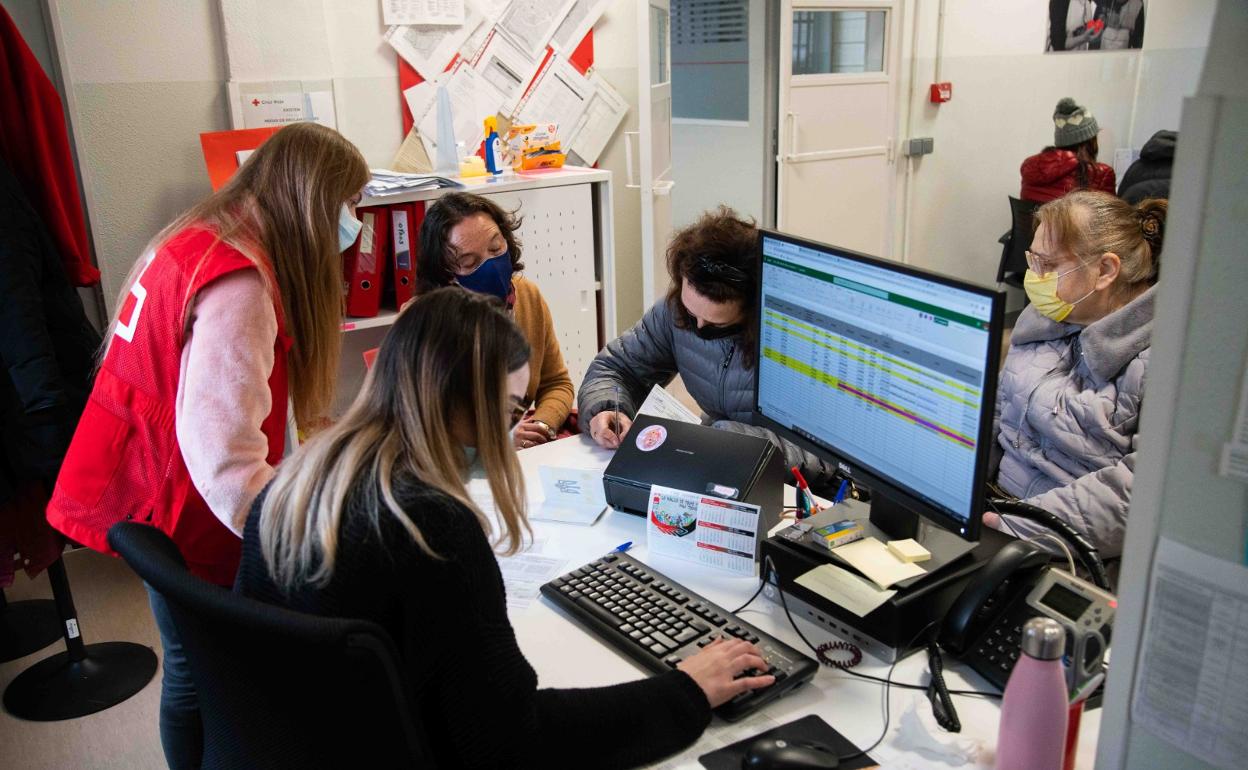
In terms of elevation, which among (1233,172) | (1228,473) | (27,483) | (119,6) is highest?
(119,6)

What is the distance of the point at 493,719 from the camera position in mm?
1043

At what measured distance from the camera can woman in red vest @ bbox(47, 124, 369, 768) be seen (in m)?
1.47

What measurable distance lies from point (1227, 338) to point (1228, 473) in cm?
11

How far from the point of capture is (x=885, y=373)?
130 centimetres

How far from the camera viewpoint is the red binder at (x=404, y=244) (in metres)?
2.97

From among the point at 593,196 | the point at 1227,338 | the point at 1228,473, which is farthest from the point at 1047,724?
the point at 593,196

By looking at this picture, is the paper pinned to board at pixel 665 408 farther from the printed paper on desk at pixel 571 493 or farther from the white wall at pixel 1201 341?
the white wall at pixel 1201 341

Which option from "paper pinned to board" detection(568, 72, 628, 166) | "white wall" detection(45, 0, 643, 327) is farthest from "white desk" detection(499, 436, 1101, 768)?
"paper pinned to board" detection(568, 72, 628, 166)

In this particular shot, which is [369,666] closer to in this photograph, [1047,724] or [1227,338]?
[1047,724]

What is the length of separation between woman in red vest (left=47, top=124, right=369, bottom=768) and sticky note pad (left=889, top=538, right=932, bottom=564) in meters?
0.92

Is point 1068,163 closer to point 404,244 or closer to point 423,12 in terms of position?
point 423,12

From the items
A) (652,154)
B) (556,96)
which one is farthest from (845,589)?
(556,96)

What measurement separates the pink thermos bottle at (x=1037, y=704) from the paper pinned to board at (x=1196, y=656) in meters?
0.07

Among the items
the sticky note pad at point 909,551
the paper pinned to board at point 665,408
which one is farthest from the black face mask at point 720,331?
the sticky note pad at point 909,551
